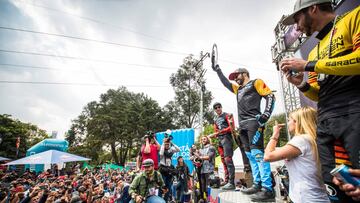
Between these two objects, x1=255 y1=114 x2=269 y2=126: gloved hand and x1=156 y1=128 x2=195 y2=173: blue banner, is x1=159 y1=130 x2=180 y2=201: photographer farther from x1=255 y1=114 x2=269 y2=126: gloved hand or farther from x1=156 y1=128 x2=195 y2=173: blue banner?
x1=156 y1=128 x2=195 y2=173: blue banner

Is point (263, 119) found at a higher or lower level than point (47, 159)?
higher

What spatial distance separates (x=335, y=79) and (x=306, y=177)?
0.91 meters

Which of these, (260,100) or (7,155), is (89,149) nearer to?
(7,155)

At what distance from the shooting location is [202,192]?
6.54 m

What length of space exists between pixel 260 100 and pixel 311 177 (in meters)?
1.78

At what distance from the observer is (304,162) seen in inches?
73.4

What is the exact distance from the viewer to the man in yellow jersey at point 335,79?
1.23 meters

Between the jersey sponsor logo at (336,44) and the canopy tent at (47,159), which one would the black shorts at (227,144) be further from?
the canopy tent at (47,159)

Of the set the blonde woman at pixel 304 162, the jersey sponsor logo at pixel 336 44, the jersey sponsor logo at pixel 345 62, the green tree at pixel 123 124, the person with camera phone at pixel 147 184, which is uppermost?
the green tree at pixel 123 124

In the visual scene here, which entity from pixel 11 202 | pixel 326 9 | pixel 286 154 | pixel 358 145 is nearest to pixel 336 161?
pixel 358 145

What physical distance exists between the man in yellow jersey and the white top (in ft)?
1.42

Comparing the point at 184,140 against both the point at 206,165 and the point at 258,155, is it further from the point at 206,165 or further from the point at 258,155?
the point at 258,155

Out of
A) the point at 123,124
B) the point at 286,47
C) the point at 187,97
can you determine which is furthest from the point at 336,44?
the point at 123,124

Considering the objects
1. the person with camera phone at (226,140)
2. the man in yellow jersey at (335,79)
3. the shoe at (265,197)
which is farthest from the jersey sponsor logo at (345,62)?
the person with camera phone at (226,140)
